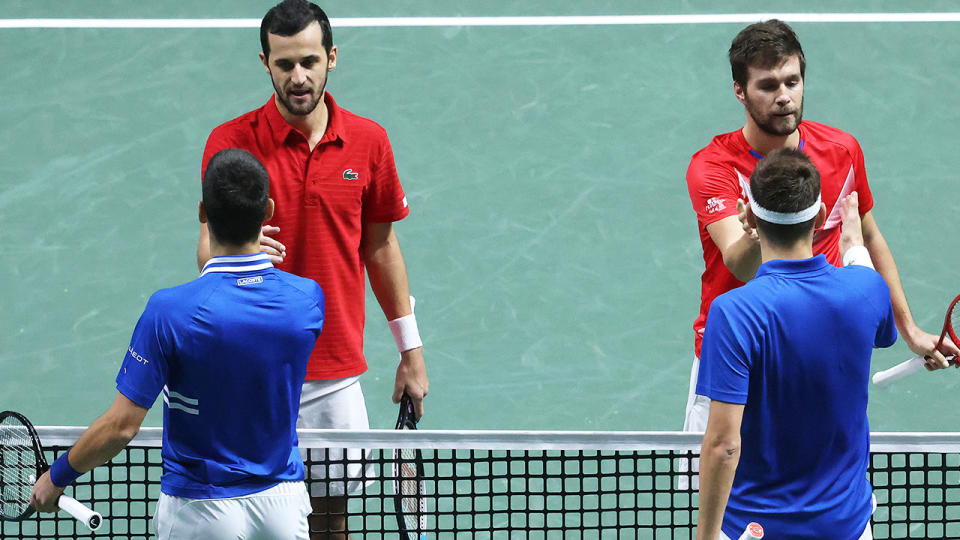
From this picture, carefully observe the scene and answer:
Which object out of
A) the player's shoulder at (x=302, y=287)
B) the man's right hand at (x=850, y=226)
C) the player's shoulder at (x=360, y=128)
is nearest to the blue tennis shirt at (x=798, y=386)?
the man's right hand at (x=850, y=226)

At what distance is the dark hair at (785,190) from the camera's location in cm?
317

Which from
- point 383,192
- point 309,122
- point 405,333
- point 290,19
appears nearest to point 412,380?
point 405,333

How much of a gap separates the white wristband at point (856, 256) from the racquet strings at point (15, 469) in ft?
7.80

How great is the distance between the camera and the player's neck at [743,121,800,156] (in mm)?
Answer: 4375

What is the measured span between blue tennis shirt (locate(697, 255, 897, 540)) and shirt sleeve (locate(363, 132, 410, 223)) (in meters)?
1.70

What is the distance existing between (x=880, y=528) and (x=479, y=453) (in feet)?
6.13

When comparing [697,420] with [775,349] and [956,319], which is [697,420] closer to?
[956,319]

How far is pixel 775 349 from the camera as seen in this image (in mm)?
3119

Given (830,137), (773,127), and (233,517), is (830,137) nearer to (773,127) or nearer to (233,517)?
(773,127)

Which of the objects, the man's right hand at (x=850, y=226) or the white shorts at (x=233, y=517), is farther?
the man's right hand at (x=850, y=226)

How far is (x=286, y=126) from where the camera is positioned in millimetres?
4492

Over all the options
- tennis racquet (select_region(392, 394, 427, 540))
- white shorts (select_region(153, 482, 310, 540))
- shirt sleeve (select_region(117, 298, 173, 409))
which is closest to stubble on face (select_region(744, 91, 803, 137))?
tennis racquet (select_region(392, 394, 427, 540))

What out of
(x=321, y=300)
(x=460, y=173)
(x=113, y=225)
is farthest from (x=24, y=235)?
(x=321, y=300)

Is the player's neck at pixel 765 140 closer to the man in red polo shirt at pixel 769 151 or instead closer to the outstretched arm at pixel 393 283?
the man in red polo shirt at pixel 769 151
